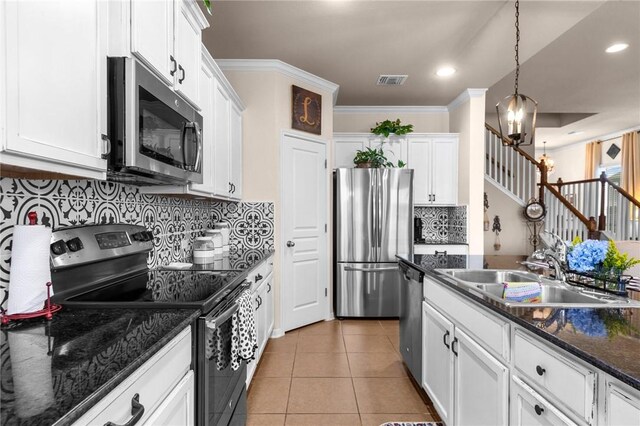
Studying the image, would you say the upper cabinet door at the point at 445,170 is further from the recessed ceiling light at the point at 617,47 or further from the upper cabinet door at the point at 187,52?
the upper cabinet door at the point at 187,52

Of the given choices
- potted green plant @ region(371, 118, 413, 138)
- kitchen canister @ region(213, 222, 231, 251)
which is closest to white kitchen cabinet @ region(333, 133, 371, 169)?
potted green plant @ region(371, 118, 413, 138)

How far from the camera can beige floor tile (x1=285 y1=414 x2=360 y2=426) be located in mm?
2154

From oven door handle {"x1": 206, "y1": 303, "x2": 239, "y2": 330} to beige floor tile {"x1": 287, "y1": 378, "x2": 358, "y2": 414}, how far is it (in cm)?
105

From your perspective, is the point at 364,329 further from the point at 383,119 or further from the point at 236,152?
the point at 383,119

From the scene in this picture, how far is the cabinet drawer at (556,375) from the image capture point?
0.93m

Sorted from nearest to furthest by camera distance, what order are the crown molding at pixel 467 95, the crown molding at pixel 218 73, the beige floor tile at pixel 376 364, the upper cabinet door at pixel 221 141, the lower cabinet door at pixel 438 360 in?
1. the lower cabinet door at pixel 438 360
2. the crown molding at pixel 218 73
3. the upper cabinet door at pixel 221 141
4. the beige floor tile at pixel 376 364
5. the crown molding at pixel 467 95

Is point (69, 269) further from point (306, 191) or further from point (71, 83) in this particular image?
point (306, 191)

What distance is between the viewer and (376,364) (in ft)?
A: 9.74

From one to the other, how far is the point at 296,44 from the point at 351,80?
1009mm

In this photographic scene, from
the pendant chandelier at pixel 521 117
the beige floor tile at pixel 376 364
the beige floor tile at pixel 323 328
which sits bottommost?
the beige floor tile at pixel 323 328

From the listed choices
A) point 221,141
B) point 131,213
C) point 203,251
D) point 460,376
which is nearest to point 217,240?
point 203,251

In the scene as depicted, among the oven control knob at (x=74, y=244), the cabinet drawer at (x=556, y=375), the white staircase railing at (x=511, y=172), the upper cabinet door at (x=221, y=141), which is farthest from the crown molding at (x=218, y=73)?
the white staircase railing at (x=511, y=172)

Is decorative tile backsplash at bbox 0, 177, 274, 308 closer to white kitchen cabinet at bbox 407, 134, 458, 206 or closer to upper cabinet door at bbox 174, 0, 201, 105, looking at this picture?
upper cabinet door at bbox 174, 0, 201, 105

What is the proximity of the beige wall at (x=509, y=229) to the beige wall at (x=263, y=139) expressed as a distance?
3.48 m
